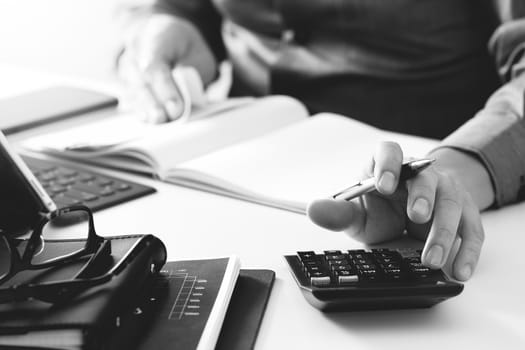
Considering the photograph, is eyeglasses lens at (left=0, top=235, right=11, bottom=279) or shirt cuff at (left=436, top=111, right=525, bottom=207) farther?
shirt cuff at (left=436, top=111, right=525, bottom=207)

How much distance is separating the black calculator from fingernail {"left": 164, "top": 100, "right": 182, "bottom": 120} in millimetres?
494

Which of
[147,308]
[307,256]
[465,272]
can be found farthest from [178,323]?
[465,272]

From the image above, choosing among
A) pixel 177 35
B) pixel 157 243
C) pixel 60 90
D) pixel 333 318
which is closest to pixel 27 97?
pixel 60 90

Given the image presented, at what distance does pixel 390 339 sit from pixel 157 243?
0.19 metres

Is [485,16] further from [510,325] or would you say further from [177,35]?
[510,325]

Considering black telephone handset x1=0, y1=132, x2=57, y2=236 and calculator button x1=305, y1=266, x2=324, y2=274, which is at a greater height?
black telephone handset x1=0, y1=132, x2=57, y2=236

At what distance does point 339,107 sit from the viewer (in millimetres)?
1264

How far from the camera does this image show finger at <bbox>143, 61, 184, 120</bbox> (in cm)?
100

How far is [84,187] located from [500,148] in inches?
19.0

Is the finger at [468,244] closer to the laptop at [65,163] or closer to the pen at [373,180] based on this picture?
the pen at [373,180]

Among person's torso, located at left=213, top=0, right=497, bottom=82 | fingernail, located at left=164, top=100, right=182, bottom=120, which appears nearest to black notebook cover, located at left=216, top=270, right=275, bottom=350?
fingernail, located at left=164, top=100, right=182, bottom=120

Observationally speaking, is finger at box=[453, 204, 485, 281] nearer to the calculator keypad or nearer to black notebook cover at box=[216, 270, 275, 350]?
the calculator keypad

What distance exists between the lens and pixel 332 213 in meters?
0.60

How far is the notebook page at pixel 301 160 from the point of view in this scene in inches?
29.9
